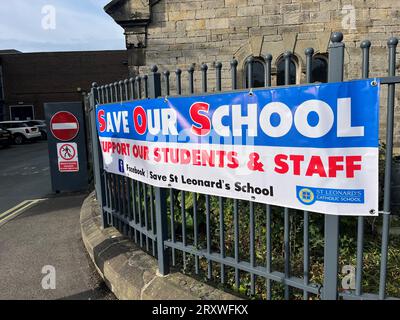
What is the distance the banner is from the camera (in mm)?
1885

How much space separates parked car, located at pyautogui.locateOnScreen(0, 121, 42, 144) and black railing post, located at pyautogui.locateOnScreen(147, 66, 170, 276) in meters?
23.2

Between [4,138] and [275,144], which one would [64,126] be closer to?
[275,144]

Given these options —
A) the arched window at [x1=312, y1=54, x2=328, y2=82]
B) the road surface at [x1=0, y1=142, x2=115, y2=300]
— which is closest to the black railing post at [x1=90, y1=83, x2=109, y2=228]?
the road surface at [x1=0, y1=142, x2=115, y2=300]

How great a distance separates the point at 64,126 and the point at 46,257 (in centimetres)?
391

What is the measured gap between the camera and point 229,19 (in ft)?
26.1

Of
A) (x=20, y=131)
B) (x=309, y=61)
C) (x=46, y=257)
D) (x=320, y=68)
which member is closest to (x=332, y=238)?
(x=309, y=61)

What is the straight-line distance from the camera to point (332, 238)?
81.8 inches

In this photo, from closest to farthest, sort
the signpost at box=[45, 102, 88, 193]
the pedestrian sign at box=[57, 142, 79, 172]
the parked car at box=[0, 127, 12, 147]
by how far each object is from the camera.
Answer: the signpost at box=[45, 102, 88, 193] < the pedestrian sign at box=[57, 142, 79, 172] < the parked car at box=[0, 127, 12, 147]

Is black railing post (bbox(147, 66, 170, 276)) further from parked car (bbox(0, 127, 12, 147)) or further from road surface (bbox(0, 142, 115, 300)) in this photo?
parked car (bbox(0, 127, 12, 147))

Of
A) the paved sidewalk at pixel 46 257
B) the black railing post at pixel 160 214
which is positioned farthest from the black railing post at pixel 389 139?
the paved sidewalk at pixel 46 257

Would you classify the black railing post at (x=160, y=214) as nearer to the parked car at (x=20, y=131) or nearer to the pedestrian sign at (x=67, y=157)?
the pedestrian sign at (x=67, y=157)

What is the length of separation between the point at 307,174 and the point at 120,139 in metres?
2.07
